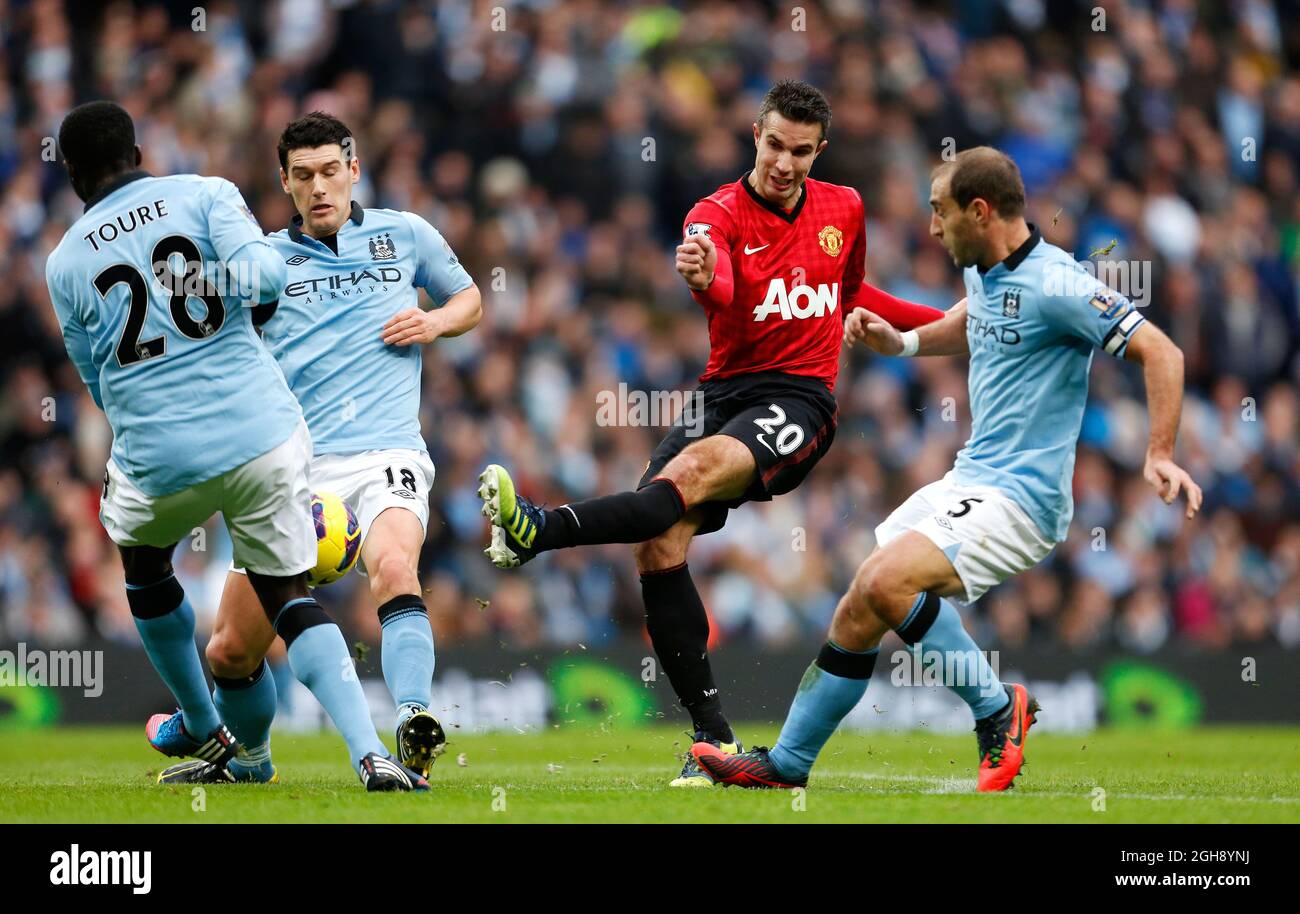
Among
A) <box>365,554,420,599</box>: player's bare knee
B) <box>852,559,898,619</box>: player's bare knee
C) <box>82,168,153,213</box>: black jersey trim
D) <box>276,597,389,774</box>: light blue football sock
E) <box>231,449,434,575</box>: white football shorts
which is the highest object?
<box>82,168,153,213</box>: black jersey trim

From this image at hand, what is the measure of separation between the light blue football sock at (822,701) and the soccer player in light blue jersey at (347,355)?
62.6 inches

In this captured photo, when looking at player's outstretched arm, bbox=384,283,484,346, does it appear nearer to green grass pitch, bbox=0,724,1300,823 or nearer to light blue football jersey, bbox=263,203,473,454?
light blue football jersey, bbox=263,203,473,454

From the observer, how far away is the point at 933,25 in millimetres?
17188

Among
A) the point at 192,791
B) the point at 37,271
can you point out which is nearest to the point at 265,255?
the point at 192,791

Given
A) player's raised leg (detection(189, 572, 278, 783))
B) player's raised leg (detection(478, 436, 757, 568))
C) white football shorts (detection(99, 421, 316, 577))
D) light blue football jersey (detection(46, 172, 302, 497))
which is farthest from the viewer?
player's raised leg (detection(189, 572, 278, 783))

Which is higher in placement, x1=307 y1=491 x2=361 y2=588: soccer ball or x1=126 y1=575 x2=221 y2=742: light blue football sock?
x1=307 y1=491 x2=361 y2=588: soccer ball

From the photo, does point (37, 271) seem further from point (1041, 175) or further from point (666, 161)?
point (1041, 175)

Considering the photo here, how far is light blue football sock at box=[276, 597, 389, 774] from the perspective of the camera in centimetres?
617

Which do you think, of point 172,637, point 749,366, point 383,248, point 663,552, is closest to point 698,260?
point 749,366

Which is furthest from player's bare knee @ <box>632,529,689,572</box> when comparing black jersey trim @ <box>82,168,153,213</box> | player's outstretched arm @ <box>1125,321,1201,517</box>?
black jersey trim @ <box>82,168,153,213</box>

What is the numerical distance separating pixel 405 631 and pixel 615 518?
926 millimetres

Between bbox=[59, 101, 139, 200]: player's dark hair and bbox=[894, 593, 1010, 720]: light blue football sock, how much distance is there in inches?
134

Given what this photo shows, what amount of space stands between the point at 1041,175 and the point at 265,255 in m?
11.0

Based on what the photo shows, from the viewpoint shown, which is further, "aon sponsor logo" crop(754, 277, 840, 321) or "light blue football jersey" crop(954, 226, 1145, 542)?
"aon sponsor logo" crop(754, 277, 840, 321)
